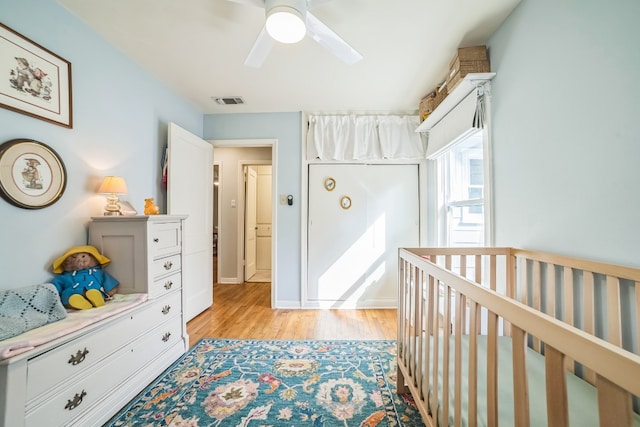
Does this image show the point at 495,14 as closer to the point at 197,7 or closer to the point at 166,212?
the point at 197,7

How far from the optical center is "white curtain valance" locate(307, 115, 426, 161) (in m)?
2.92

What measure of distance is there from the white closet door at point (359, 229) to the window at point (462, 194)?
368 millimetres

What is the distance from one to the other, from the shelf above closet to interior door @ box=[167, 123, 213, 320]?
7.75 feet

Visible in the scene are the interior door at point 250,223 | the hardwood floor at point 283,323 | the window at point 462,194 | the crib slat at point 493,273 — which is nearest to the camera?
the crib slat at point 493,273

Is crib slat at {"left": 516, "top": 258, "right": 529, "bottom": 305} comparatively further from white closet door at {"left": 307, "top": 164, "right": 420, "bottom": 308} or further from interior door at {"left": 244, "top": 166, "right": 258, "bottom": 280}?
interior door at {"left": 244, "top": 166, "right": 258, "bottom": 280}

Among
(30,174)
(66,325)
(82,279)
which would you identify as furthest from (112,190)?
(66,325)

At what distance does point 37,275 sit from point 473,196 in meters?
3.05

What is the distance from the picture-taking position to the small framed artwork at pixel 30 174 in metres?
1.26

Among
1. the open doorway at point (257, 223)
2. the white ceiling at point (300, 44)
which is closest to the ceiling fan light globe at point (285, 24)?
the white ceiling at point (300, 44)

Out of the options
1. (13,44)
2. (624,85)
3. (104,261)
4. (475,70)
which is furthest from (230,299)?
(624,85)

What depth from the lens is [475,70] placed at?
69.7 inches

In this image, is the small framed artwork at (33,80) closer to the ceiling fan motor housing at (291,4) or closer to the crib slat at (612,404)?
the ceiling fan motor housing at (291,4)

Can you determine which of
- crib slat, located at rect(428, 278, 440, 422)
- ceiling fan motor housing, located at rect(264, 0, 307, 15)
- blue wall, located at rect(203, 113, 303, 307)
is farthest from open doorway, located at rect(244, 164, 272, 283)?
crib slat, located at rect(428, 278, 440, 422)

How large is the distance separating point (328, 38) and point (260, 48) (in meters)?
0.44
